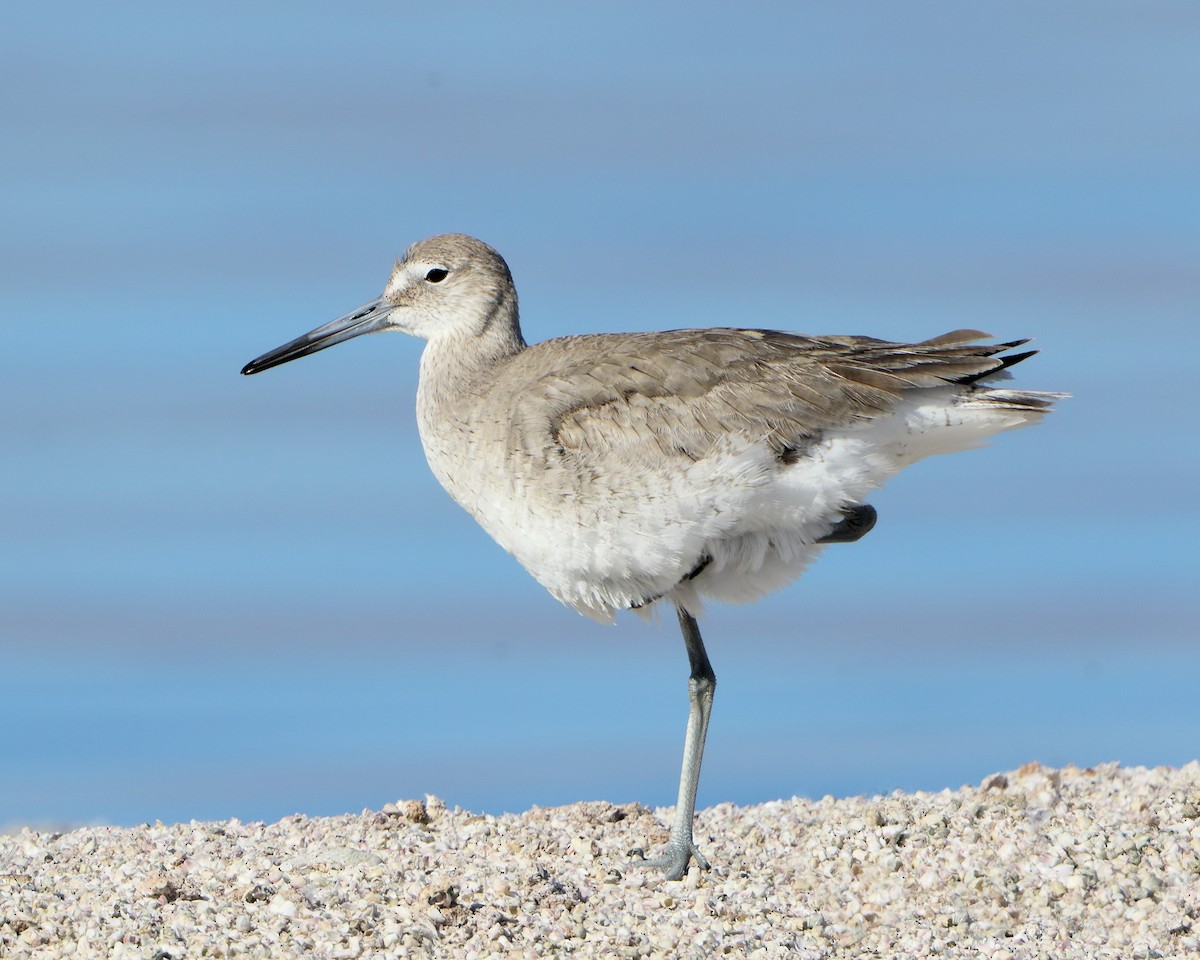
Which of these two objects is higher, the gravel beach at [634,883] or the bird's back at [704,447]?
the bird's back at [704,447]

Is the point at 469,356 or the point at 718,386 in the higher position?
the point at 469,356

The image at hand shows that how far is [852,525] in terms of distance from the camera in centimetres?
784

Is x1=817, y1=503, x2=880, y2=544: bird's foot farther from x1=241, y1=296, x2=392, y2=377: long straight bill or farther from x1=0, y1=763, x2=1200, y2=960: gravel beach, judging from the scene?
x1=241, y1=296, x2=392, y2=377: long straight bill

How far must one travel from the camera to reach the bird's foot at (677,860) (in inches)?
A: 302

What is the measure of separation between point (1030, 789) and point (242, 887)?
4130 millimetres

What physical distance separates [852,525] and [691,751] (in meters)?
1.44

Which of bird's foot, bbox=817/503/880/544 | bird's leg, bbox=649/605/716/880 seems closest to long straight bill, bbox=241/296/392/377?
bird's leg, bbox=649/605/716/880

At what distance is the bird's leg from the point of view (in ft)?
25.4

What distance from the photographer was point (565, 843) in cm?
792

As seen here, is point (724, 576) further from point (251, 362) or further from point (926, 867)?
point (251, 362)

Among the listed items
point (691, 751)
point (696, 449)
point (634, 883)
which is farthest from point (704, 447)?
point (634, 883)

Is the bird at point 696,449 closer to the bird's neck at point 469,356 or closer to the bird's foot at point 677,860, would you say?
the bird's foot at point 677,860

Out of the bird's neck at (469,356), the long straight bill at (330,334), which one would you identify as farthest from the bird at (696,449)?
the long straight bill at (330,334)

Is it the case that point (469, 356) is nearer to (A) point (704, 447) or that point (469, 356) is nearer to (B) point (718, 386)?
(B) point (718, 386)
